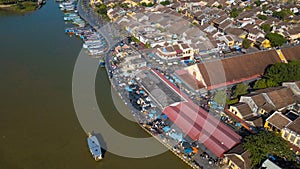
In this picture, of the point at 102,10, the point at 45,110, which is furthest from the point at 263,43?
the point at 45,110

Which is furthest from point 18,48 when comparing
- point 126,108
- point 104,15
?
point 126,108

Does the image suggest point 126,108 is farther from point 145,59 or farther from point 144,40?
point 144,40

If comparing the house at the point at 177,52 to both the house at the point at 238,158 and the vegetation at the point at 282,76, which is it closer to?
the vegetation at the point at 282,76

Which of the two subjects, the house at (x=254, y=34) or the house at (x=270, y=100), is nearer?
the house at (x=270, y=100)

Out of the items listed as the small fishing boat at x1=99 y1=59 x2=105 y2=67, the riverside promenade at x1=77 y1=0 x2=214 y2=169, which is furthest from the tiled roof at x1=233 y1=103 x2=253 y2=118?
the small fishing boat at x1=99 y1=59 x2=105 y2=67

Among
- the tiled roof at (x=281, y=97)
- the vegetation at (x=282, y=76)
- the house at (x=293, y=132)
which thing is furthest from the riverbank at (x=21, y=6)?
the house at (x=293, y=132)

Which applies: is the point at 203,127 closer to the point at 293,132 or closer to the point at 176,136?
the point at 176,136
